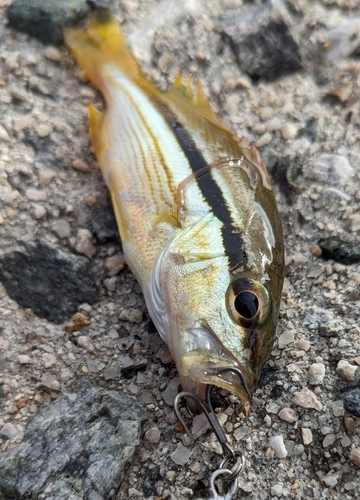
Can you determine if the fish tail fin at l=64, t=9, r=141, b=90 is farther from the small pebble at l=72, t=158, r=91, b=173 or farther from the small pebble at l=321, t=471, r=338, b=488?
the small pebble at l=321, t=471, r=338, b=488

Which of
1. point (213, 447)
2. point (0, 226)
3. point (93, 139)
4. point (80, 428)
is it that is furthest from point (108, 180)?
point (213, 447)

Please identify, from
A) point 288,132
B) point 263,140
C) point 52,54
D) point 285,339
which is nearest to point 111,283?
point 285,339

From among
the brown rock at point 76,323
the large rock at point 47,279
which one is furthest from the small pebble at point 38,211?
the brown rock at point 76,323

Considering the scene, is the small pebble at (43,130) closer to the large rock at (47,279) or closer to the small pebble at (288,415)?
the large rock at (47,279)

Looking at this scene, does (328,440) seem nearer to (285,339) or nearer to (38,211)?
(285,339)

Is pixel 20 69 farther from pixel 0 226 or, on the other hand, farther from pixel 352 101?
pixel 352 101

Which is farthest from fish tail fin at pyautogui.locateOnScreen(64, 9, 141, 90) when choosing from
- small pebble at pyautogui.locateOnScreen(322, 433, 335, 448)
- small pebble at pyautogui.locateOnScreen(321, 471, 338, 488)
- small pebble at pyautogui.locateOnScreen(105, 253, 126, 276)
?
small pebble at pyautogui.locateOnScreen(321, 471, 338, 488)

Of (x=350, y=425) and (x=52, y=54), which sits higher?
(x=52, y=54)
